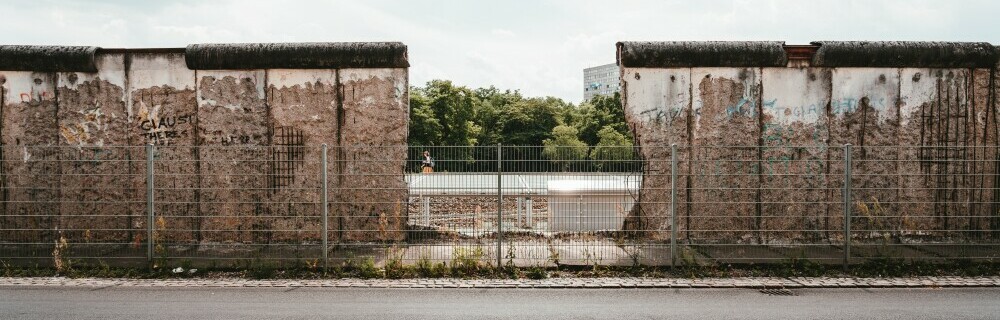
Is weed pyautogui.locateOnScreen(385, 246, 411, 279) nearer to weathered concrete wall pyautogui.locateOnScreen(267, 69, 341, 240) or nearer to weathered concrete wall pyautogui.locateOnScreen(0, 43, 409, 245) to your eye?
weathered concrete wall pyautogui.locateOnScreen(0, 43, 409, 245)

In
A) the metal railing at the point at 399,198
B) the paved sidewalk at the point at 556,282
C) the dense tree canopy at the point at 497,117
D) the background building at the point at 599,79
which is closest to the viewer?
the paved sidewalk at the point at 556,282

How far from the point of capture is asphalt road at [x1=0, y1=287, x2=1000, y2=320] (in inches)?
255

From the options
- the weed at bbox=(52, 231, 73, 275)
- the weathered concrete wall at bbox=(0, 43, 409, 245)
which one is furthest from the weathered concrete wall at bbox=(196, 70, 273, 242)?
the weed at bbox=(52, 231, 73, 275)

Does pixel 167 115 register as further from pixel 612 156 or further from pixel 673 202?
pixel 673 202

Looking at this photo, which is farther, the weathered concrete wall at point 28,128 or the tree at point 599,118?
the tree at point 599,118

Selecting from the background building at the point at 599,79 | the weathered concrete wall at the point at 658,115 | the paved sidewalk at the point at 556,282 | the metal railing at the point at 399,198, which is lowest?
the paved sidewalk at the point at 556,282

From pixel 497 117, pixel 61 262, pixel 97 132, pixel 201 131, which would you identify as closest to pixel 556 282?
pixel 201 131

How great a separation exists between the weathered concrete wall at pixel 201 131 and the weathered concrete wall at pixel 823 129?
422 cm

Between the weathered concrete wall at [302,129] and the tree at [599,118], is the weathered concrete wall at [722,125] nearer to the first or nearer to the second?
the weathered concrete wall at [302,129]

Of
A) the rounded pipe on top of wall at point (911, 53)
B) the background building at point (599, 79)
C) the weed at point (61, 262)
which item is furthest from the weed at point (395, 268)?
the background building at point (599, 79)

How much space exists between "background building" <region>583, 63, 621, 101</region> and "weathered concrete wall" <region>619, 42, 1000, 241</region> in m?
151

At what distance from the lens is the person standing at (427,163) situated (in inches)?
340

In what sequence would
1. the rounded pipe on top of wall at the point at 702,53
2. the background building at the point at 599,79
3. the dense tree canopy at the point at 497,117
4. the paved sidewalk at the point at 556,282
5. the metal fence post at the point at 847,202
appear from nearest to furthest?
the paved sidewalk at the point at 556,282 < the metal fence post at the point at 847,202 < the rounded pipe on top of wall at the point at 702,53 < the dense tree canopy at the point at 497,117 < the background building at the point at 599,79

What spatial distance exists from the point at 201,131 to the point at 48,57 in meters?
2.52
